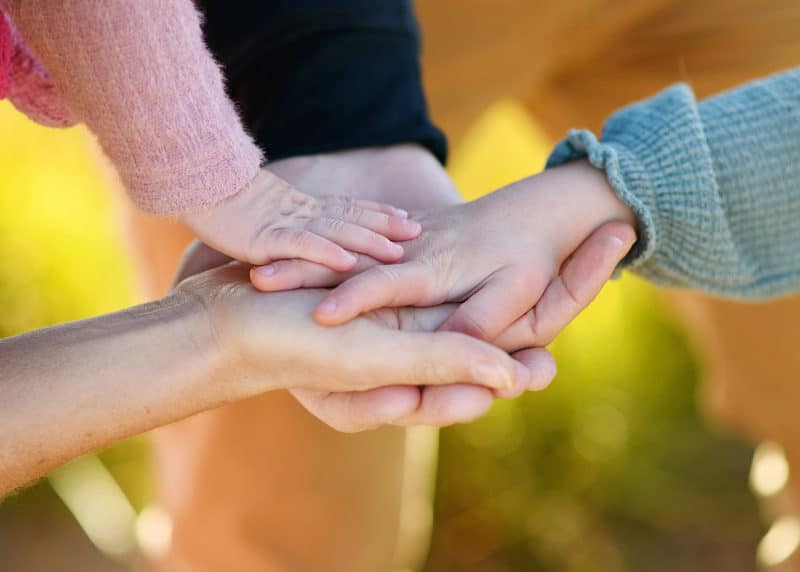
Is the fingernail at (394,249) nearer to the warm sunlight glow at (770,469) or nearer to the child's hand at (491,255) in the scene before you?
the child's hand at (491,255)

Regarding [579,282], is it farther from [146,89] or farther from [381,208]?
[146,89]

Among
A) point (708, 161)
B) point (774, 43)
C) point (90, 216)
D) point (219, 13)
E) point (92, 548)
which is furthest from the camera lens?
point (90, 216)

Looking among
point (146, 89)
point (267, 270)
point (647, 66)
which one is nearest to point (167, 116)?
point (146, 89)

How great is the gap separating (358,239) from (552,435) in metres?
1.02

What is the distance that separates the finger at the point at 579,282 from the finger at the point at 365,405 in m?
0.12

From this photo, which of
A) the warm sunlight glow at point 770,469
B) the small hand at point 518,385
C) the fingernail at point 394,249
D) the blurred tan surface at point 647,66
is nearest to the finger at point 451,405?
the small hand at point 518,385

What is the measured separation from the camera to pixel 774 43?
1.15 metres

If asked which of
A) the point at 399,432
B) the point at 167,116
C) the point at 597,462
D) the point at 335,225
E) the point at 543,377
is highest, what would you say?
the point at 167,116

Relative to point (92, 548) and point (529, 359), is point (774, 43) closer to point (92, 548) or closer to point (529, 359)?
point (529, 359)

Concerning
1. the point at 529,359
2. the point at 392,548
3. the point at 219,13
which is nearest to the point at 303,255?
the point at 529,359

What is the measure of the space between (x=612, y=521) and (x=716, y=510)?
171mm

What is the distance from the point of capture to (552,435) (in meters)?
1.64

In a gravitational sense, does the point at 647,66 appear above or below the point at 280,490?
above

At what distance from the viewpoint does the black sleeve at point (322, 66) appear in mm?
829
